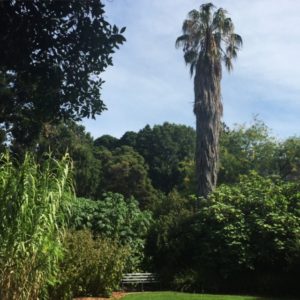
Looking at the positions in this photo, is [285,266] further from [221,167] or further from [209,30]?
[221,167]

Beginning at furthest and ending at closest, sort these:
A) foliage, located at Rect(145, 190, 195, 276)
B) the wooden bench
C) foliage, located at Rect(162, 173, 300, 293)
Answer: foliage, located at Rect(145, 190, 195, 276), the wooden bench, foliage, located at Rect(162, 173, 300, 293)

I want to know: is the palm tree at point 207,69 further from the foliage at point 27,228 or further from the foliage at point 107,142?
the foliage at point 107,142

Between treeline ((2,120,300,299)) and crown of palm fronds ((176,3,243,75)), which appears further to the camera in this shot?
crown of palm fronds ((176,3,243,75))

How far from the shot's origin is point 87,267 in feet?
45.5

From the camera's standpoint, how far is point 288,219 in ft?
59.4

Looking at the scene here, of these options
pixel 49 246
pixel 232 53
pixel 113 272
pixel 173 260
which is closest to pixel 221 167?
pixel 232 53

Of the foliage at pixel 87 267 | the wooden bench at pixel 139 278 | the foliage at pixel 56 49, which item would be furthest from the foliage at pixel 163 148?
the foliage at pixel 56 49

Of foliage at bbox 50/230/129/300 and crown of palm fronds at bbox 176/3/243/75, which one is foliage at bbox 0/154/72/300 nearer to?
foliage at bbox 50/230/129/300

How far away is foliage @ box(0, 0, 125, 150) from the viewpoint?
6.40 meters

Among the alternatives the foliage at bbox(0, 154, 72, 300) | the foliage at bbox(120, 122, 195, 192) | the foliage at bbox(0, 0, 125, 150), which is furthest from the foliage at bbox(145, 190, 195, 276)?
the foliage at bbox(120, 122, 195, 192)

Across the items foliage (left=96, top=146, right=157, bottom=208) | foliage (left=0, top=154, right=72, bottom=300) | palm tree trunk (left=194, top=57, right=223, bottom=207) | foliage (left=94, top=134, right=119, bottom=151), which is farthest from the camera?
foliage (left=94, top=134, right=119, bottom=151)

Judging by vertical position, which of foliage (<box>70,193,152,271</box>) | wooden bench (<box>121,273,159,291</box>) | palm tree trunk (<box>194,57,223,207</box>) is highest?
palm tree trunk (<box>194,57,223,207</box>)

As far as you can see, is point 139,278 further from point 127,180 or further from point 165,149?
point 165,149

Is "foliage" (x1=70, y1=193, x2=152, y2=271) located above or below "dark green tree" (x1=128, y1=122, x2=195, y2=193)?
below
